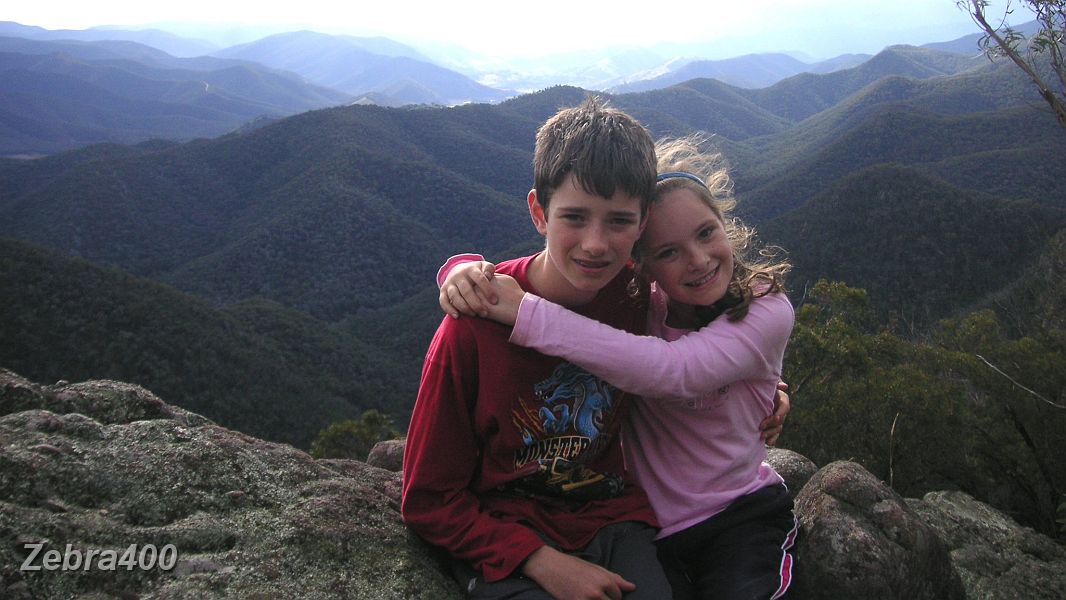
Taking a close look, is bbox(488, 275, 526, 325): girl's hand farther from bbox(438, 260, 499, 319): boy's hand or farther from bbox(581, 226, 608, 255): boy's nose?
bbox(581, 226, 608, 255): boy's nose

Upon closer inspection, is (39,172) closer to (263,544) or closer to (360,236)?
(360,236)

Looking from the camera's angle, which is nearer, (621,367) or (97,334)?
(621,367)

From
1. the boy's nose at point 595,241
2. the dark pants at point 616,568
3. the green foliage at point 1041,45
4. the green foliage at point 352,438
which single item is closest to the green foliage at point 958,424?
the green foliage at point 1041,45

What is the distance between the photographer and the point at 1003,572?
3.72 m

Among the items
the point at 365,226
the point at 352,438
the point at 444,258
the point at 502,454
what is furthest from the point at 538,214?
the point at 365,226

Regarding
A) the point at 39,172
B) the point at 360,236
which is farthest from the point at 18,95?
the point at 360,236

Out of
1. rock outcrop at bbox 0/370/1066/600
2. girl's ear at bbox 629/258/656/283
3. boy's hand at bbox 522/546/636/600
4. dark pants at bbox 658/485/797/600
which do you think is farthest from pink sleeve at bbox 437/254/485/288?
dark pants at bbox 658/485/797/600

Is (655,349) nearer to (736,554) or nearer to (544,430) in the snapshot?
(544,430)

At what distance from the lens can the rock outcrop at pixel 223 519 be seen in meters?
1.93

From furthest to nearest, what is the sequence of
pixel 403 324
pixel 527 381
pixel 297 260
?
pixel 297 260
pixel 403 324
pixel 527 381

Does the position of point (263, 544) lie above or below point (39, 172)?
above

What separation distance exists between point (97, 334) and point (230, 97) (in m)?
171

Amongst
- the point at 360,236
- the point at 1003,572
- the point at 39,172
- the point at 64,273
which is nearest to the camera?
the point at 1003,572

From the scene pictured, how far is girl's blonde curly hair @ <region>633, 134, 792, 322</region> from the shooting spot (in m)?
2.65
